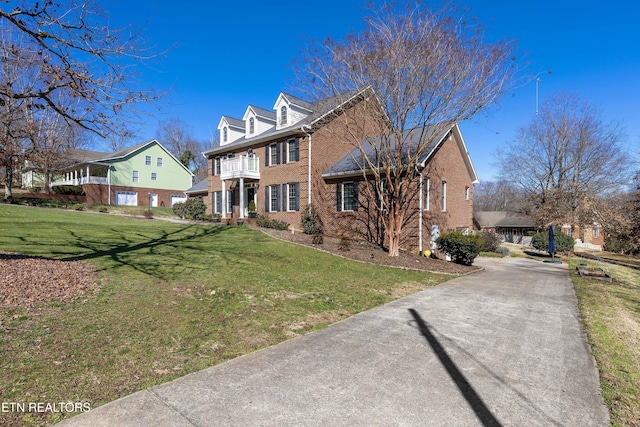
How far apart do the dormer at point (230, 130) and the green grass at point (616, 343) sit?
23.9 meters

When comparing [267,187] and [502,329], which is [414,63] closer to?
[502,329]

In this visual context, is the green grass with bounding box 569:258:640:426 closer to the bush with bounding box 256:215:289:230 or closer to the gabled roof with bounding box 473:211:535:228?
the bush with bounding box 256:215:289:230

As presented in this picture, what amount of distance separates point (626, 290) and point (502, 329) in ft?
29.8

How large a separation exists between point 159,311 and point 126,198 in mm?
36926

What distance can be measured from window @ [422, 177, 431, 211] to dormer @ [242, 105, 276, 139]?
1208cm

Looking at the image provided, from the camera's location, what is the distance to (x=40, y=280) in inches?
243

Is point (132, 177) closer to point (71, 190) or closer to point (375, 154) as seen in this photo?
point (71, 190)

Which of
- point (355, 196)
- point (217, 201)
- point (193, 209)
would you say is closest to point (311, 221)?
point (355, 196)

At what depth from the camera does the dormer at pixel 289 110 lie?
70.6 feet

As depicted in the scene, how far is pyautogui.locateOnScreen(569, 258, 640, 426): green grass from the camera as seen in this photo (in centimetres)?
367

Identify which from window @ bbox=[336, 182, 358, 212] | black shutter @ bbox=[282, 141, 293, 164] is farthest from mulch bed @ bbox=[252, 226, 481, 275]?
black shutter @ bbox=[282, 141, 293, 164]

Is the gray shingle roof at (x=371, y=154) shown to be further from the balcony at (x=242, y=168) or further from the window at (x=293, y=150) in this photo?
the balcony at (x=242, y=168)

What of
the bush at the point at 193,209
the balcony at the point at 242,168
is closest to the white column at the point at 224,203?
the bush at the point at 193,209

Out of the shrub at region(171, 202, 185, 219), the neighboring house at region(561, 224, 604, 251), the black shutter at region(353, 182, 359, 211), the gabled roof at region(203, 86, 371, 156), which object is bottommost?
the neighboring house at region(561, 224, 604, 251)
